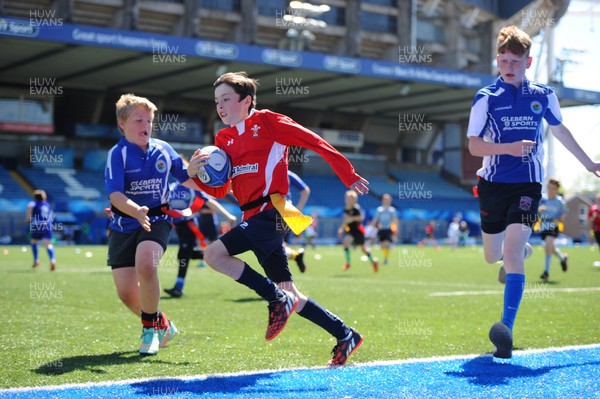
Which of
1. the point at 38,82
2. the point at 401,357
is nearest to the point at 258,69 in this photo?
the point at 38,82

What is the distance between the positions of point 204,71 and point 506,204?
3518cm

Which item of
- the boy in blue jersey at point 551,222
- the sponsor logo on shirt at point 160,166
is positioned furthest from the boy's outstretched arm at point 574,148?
the boy in blue jersey at point 551,222

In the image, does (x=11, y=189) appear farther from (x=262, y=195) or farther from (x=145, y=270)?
(x=262, y=195)

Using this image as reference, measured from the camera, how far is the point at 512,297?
5504 mm

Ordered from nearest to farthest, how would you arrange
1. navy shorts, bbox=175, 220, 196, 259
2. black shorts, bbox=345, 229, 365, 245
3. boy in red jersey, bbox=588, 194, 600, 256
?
1. navy shorts, bbox=175, 220, 196, 259
2. boy in red jersey, bbox=588, 194, 600, 256
3. black shorts, bbox=345, 229, 365, 245

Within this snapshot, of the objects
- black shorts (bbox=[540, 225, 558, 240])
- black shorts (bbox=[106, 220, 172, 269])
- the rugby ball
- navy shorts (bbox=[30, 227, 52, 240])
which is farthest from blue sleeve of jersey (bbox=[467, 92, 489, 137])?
navy shorts (bbox=[30, 227, 52, 240])

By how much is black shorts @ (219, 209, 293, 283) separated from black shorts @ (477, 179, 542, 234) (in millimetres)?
1767

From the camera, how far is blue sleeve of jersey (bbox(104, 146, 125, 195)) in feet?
18.9

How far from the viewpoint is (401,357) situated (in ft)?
18.4

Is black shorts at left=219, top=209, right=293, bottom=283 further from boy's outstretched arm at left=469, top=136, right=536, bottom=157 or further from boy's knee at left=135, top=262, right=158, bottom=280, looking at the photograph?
boy's outstretched arm at left=469, top=136, right=536, bottom=157

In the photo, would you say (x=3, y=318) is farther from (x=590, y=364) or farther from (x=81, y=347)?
(x=590, y=364)

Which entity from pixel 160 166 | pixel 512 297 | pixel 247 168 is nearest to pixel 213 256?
pixel 247 168

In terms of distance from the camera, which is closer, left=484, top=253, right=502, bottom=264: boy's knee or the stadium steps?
left=484, top=253, right=502, bottom=264: boy's knee

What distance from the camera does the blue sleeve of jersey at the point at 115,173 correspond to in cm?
576
